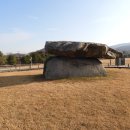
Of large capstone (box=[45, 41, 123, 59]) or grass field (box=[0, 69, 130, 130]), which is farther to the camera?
large capstone (box=[45, 41, 123, 59])

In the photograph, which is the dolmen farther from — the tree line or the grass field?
the tree line

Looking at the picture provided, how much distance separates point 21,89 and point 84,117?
196 inches

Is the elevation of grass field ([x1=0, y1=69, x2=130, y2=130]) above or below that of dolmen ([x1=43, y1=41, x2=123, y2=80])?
below


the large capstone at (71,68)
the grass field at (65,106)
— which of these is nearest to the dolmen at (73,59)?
the large capstone at (71,68)

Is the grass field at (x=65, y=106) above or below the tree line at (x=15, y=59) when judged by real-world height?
below

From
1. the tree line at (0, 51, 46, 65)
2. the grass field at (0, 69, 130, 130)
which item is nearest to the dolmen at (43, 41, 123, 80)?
the grass field at (0, 69, 130, 130)

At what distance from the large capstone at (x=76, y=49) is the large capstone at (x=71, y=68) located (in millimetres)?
557

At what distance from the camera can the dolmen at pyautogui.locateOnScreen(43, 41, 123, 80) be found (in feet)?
59.1

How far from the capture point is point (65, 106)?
1195 centimetres

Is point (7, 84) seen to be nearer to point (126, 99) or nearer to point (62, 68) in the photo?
point (62, 68)

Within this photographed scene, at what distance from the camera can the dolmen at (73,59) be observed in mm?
18016

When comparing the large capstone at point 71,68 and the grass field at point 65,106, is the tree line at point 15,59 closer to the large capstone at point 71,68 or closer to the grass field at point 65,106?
the large capstone at point 71,68

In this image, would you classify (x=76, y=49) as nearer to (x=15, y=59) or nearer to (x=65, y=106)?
(x=65, y=106)

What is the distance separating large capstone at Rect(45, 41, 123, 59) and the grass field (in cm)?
282
